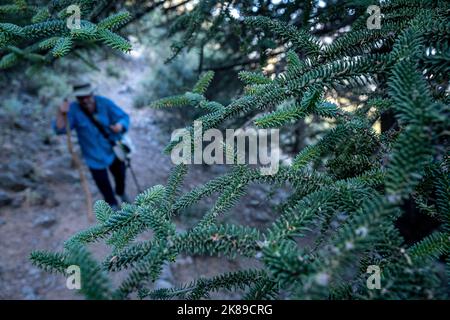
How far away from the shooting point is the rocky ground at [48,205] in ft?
16.9

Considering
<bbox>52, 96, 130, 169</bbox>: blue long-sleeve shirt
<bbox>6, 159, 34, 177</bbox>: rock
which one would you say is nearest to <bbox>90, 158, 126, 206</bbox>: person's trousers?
<bbox>52, 96, 130, 169</bbox>: blue long-sleeve shirt

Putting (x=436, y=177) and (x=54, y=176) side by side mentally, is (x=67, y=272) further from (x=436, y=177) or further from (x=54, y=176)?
(x=54, y=176)

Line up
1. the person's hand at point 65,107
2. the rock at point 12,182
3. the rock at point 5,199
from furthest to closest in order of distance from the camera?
the rock at point 12,182
the rock at point 5,199
the person's hand at point 65,107

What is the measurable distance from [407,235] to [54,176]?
771cm

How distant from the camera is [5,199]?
639 centimetres

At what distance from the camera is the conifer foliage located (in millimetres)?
948

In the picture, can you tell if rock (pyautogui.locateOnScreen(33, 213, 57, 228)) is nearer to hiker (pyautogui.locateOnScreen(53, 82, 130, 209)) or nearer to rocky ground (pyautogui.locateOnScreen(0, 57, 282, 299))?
rocky ground (pyautogui.locateOnScreen(0, 57, 282, 299))

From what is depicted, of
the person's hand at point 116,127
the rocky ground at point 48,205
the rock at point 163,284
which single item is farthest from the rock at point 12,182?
the rock at point 163,284

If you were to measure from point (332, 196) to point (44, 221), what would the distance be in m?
6.49

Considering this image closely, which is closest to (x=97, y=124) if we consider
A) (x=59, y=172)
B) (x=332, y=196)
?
(x=59, y=172)

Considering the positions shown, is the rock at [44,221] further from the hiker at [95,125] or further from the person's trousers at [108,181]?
the hiker at [95,125]

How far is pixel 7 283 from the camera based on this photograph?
496cm
